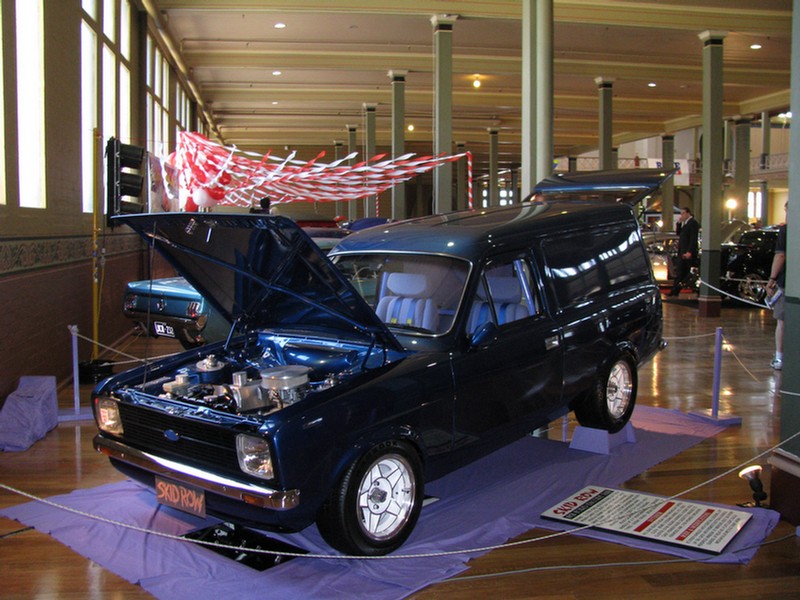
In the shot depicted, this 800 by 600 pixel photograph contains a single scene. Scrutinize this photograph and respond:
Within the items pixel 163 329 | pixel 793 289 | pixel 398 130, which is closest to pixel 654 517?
pixel 793 289

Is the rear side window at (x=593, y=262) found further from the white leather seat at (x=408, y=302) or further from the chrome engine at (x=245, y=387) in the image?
the chrome engine at (x=245, y=387)

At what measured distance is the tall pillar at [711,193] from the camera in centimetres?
1438

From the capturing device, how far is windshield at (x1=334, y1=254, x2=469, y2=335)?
4551mm

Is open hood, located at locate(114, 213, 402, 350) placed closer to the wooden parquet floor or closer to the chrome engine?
the chrome engine

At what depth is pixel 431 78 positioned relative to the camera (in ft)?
67.2

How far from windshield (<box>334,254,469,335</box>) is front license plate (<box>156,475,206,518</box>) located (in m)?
1.48

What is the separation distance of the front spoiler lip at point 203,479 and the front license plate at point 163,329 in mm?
3932

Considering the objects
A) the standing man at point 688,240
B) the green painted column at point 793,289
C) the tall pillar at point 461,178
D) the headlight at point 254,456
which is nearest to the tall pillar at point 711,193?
the standing man at point 688,240

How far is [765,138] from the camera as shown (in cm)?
3222

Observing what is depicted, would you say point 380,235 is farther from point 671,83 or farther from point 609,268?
point 671,83

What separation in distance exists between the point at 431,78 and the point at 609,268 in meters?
15.6

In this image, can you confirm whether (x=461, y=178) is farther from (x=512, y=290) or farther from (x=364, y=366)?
(x=364, y=366)

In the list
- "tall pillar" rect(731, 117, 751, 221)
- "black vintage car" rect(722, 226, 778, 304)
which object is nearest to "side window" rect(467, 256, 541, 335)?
"black vintage car" rect(722, 226, 778, 304)

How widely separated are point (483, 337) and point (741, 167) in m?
24.4
